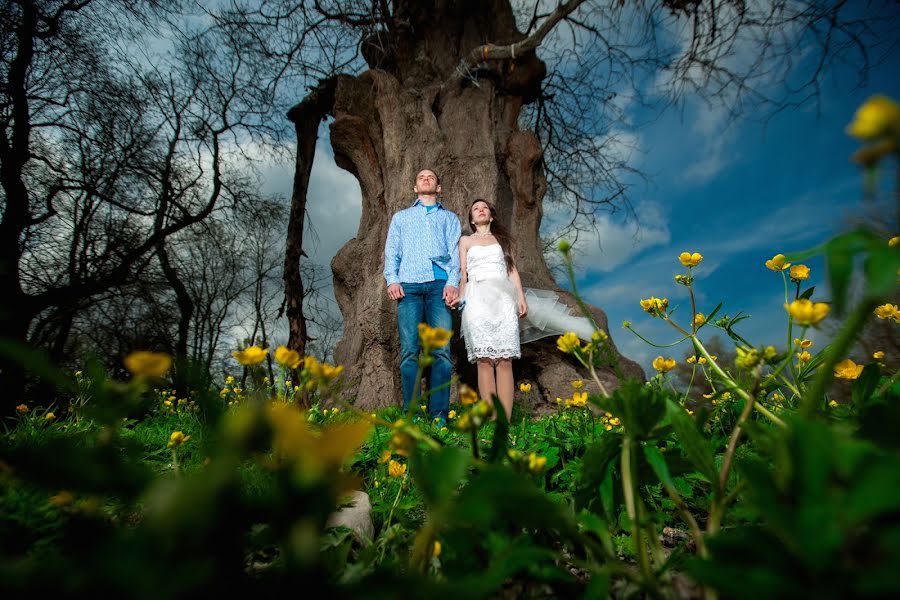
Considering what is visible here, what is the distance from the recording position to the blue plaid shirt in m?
3.83

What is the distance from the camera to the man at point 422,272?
3621mm

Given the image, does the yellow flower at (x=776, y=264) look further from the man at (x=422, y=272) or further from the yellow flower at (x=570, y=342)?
the man at (x=422, y=272)

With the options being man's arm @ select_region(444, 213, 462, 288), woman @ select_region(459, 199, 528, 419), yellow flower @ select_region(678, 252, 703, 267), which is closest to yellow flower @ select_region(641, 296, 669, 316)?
yellow flower @ select_region(678, 252, 703, 267)

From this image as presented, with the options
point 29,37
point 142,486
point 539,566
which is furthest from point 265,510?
point 29,37

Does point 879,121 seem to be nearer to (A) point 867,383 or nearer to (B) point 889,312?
(A) point 867,383

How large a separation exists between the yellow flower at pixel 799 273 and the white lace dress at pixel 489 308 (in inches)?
94.0

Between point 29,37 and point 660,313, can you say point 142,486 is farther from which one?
point 29,37

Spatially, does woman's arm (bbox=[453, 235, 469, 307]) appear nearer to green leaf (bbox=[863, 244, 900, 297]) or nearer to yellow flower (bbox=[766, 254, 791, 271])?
yellow flower (bbox=[766, 254, 791, 271])

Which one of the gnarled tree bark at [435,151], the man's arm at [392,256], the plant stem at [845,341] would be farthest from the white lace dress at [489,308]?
the plant stem at [845,341]

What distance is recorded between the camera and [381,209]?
5.19 meters

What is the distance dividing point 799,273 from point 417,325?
8.47 feet

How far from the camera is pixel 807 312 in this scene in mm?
586

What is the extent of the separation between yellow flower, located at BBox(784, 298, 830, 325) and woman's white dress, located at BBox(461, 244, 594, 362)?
2870 mm

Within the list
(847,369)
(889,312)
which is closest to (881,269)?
(847,369)
